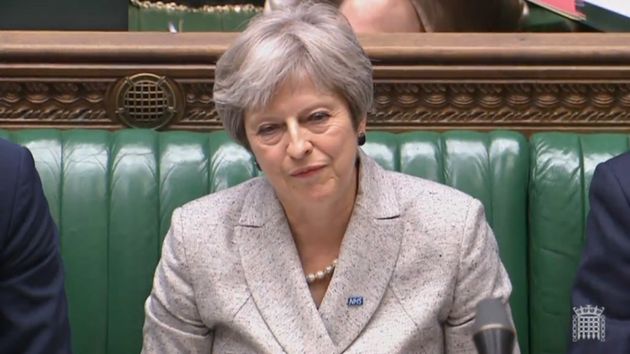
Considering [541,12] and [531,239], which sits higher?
[541,12]

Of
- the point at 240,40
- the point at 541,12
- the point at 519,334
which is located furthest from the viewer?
the point at 541,12

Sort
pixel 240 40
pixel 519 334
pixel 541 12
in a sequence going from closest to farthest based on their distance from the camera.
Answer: pixel 240 40, pixel 519 334, pixel 541 12

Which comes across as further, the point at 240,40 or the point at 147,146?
the point at 147,146

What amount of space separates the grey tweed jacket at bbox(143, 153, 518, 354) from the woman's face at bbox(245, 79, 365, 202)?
100 millimetres

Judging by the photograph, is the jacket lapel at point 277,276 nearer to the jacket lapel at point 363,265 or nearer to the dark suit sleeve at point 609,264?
the jacket lapel at point 363,265

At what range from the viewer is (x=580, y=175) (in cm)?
243

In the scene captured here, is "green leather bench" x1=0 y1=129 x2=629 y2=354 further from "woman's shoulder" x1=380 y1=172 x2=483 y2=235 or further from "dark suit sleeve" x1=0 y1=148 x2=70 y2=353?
"dark suit sleeve" x1=0 y1=148 x2=70 y2=353

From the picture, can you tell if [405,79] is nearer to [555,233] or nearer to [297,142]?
[555,233]

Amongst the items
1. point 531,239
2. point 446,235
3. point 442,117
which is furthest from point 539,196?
point 446,235

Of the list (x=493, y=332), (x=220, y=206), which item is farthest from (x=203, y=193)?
(x=493, y=332)

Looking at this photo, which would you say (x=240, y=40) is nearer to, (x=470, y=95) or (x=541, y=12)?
(x=470, y=95)

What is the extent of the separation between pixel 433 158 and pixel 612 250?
1.45 feet

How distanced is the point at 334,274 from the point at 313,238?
0.24 feet

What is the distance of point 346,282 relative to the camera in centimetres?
207
